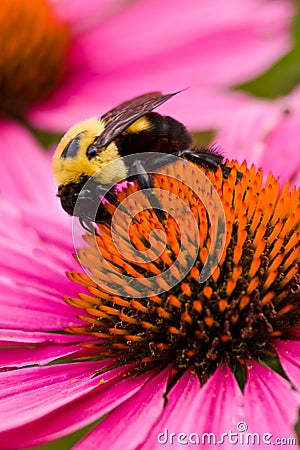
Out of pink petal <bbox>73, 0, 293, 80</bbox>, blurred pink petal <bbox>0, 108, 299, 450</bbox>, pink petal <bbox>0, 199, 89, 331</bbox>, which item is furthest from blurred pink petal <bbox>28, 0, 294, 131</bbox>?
blurred pink petal <bbox>0, 108, 299, 450</bbox>

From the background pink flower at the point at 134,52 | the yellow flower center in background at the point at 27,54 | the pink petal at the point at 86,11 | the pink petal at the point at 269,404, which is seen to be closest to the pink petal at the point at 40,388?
the pink petal at the point at 269,404

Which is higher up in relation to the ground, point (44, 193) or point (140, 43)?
point (140, 43)

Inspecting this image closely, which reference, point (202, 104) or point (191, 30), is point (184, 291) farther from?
point (191, 30)

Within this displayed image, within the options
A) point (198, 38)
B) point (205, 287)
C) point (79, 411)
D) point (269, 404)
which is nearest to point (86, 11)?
point (198, 38)

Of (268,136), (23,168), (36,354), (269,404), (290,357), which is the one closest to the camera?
(269,404)

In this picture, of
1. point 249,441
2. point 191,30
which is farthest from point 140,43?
point 249,441

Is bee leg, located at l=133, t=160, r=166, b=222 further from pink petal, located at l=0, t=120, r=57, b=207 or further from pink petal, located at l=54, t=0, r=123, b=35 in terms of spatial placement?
pink petal, located at l=54, t=0, r=123, b=35

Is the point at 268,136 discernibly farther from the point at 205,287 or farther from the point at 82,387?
the point at 82,387
